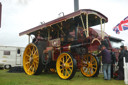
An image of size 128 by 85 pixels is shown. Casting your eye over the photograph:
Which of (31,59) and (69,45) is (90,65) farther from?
(31,59)

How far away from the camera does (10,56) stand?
14922 mm

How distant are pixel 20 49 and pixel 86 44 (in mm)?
10505

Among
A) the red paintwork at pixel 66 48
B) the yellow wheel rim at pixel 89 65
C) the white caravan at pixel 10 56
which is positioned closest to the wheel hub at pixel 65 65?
the red paintwork at pixel 66 48

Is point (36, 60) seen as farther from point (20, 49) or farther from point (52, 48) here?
point (20, 49)

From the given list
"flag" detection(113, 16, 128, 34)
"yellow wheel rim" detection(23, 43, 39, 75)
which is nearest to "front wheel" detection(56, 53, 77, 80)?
"yellow wheel rim" detection(23, 43, 39, 75)

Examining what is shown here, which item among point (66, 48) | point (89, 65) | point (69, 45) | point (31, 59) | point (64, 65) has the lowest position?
point (89, 65)

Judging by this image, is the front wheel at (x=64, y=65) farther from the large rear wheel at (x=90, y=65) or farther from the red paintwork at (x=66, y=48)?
the large rear wheel at (x=90, y=65)

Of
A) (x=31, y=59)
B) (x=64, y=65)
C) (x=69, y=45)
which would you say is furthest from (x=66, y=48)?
(x=31, y=59)

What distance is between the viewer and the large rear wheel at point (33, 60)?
7.79 meters

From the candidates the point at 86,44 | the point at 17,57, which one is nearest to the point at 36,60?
the point at 86,44

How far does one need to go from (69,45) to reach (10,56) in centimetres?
988

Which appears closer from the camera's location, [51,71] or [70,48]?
[70,48]

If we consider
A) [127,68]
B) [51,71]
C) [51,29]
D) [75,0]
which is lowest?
[51,71]

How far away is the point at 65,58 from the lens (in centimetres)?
652
